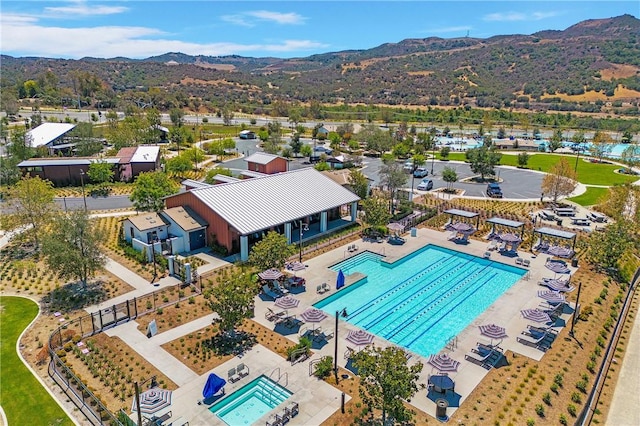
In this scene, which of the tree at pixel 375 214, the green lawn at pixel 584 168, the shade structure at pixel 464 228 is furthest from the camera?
the green lawn at pixel 584 168

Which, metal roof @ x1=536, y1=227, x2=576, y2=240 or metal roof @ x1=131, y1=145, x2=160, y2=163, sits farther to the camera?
metal roof @ x1=131, y1=145, x2=160, y2=163

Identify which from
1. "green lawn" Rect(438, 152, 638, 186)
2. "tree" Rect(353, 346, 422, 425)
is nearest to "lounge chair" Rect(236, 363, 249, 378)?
"tree" Rect(353, 346, 422, 425)

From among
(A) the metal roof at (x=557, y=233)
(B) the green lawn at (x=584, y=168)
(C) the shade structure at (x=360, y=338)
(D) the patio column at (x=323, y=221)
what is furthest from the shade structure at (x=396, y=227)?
(B) the green lawn at (x=584, y=168)

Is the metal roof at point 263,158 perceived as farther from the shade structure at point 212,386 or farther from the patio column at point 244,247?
the shade structure at point 212,386

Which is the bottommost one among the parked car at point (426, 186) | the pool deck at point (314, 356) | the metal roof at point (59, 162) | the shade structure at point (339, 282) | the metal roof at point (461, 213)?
the pool deck at point (314, 356)

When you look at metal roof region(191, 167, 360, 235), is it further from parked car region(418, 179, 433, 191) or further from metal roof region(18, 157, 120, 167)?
metal roof region(18, 157, 120, 167)

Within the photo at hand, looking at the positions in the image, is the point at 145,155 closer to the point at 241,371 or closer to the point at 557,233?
the point at 241,371
